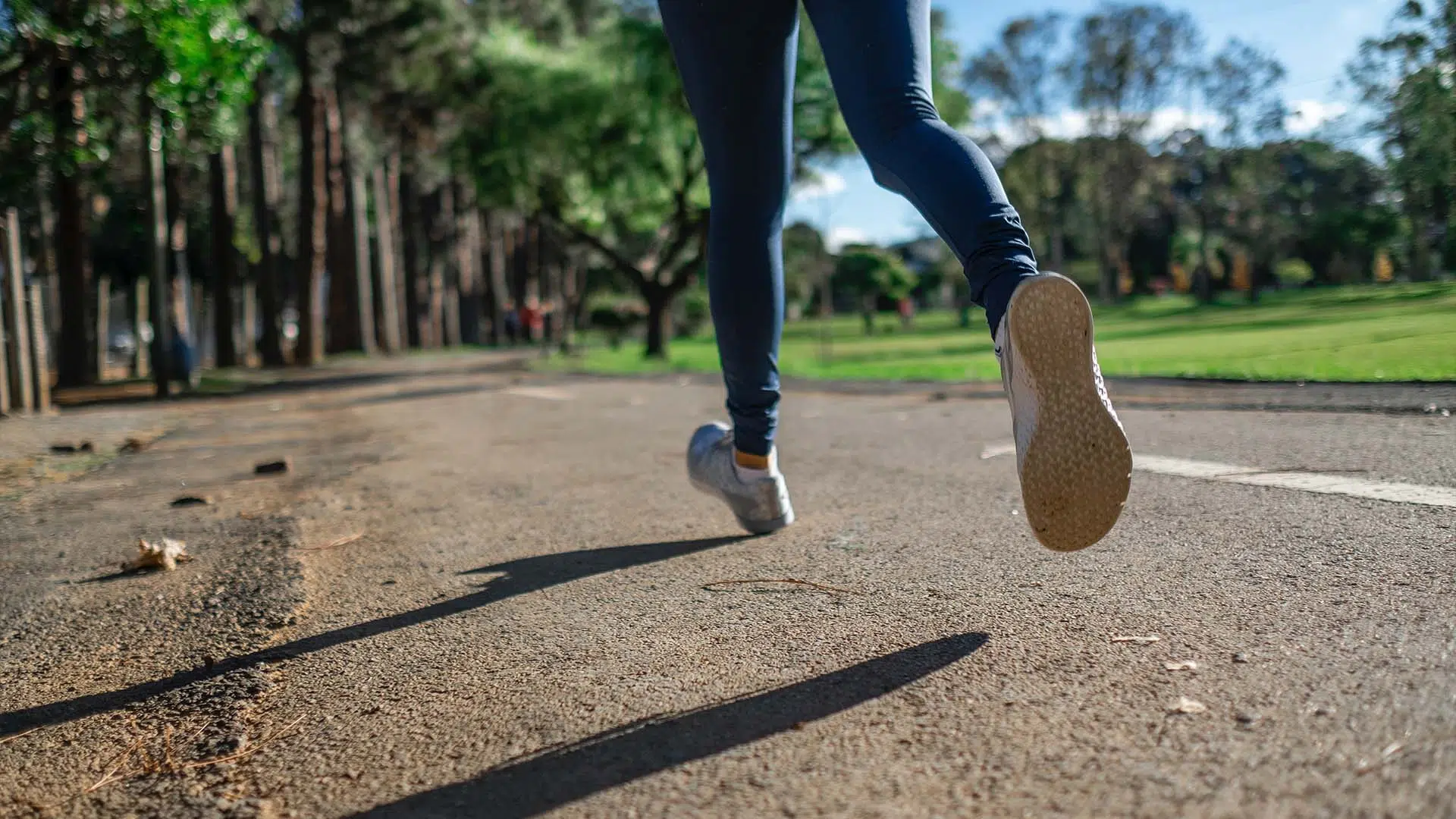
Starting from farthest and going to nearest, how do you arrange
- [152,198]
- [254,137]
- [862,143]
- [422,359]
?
[422,359]
[254,137]
[152,198]
[862,143]

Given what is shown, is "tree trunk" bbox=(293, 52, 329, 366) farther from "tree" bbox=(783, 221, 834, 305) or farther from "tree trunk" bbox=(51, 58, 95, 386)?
"tree" bbox=(783, 221, 834, 305)

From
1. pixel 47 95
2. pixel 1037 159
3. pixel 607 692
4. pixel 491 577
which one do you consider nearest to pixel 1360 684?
pixel 607 692

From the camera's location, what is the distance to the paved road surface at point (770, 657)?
1278 mm

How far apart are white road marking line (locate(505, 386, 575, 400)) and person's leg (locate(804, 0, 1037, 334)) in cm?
861

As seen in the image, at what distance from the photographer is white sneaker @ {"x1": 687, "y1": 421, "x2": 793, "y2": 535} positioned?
8.94 feet

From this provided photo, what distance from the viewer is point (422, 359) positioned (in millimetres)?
30219

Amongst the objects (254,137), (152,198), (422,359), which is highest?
(254,137)

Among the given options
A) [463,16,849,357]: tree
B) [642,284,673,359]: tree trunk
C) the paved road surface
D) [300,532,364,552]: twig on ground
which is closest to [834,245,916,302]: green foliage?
[642,284,673,359]: tree trunk

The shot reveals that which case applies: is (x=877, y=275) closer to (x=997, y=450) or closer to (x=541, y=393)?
(x=541, y=393)

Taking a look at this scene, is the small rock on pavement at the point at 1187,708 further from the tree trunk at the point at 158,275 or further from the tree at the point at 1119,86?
the tree at the point at 1119,86

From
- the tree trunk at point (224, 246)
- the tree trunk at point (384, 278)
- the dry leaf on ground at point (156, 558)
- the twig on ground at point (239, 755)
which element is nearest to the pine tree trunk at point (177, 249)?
Answer: the tree trunk at point (224, 246)

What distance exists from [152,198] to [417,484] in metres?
13.4

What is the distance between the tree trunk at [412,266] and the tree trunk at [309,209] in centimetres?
1364

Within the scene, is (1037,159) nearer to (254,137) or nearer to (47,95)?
(254,137)
